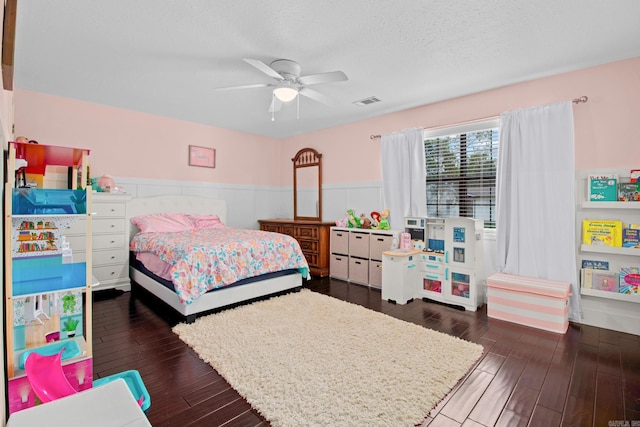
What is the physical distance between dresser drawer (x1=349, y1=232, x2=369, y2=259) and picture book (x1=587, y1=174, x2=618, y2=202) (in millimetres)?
2492

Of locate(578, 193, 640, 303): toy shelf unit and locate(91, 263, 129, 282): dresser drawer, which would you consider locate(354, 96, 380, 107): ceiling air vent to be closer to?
locate(578, 193, 640, 303): toy shelf unit

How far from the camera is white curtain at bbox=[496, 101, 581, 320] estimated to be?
3.11m

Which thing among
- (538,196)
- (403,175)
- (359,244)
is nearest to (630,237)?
(538,196)

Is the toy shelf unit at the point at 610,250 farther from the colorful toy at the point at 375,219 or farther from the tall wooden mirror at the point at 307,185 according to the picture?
the tall wooden mirror at the point at 307,185

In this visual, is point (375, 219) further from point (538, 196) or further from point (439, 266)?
point (538, 196)

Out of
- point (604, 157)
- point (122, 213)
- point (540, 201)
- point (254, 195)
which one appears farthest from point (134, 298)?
point (604, 157)

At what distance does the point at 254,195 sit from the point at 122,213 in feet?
8.00

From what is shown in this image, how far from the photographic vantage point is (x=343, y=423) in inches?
65.2

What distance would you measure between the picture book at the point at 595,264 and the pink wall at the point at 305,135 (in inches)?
36.9

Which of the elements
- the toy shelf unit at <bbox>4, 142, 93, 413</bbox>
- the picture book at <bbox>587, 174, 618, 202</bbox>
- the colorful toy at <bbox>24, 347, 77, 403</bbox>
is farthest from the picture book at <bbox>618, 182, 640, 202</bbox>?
the colorful toy at <bbox>24, 347, 77, 403</bbox>

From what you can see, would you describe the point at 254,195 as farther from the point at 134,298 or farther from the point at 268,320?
the point at 268,320

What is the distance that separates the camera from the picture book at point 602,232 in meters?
2.92

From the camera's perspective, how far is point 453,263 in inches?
143

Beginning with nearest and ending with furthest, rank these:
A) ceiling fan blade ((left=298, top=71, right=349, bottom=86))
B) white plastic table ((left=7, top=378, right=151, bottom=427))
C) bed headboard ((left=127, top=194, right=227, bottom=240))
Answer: white plastic table ((left=7, top=378, right=151, bottom=427)) → ceiling fan blade ((left=298, top=71, right=349, bottom=86)) → bed headboard ((left=127, top=194, right=227, bottom=240))
